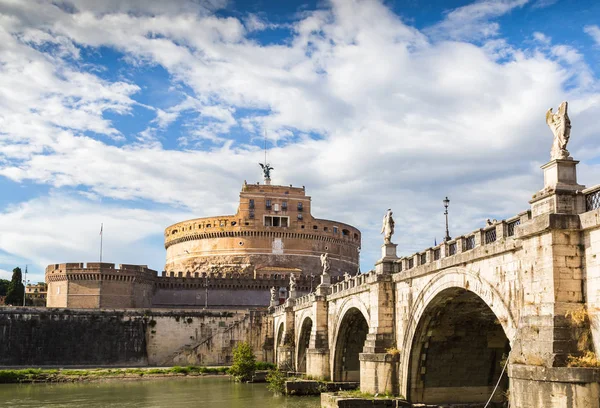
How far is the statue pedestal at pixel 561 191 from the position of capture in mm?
14031

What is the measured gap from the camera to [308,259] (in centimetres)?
8669

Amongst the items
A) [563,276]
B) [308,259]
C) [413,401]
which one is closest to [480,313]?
[413,401]

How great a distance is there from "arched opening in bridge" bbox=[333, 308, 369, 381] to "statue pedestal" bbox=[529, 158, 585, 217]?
1965cm

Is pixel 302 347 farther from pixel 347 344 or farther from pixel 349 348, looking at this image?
pixel 347 344

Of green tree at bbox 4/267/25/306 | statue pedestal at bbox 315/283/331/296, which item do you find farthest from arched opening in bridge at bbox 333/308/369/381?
green tree at bbox 4/267/25/306

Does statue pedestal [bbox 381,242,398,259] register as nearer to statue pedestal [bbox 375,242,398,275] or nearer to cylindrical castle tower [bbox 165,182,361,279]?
statue pedestal [bbox 375,242,398,275]

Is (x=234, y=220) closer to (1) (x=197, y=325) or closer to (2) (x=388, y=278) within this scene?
(1) (x=197, y=325)

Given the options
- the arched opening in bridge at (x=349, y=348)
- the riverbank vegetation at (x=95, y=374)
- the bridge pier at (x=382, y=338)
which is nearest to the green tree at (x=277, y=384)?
the arched opening in bridge at (x=349, y=348)

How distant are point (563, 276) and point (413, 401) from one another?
37.2 feet

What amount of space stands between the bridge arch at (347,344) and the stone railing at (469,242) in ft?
27.2

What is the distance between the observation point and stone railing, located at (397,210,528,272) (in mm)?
16719

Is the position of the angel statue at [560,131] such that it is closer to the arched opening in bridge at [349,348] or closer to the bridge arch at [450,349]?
the bridge arch at [450,349]

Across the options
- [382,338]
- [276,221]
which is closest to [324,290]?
[382,338]

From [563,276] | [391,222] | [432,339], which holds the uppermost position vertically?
[391,222]
